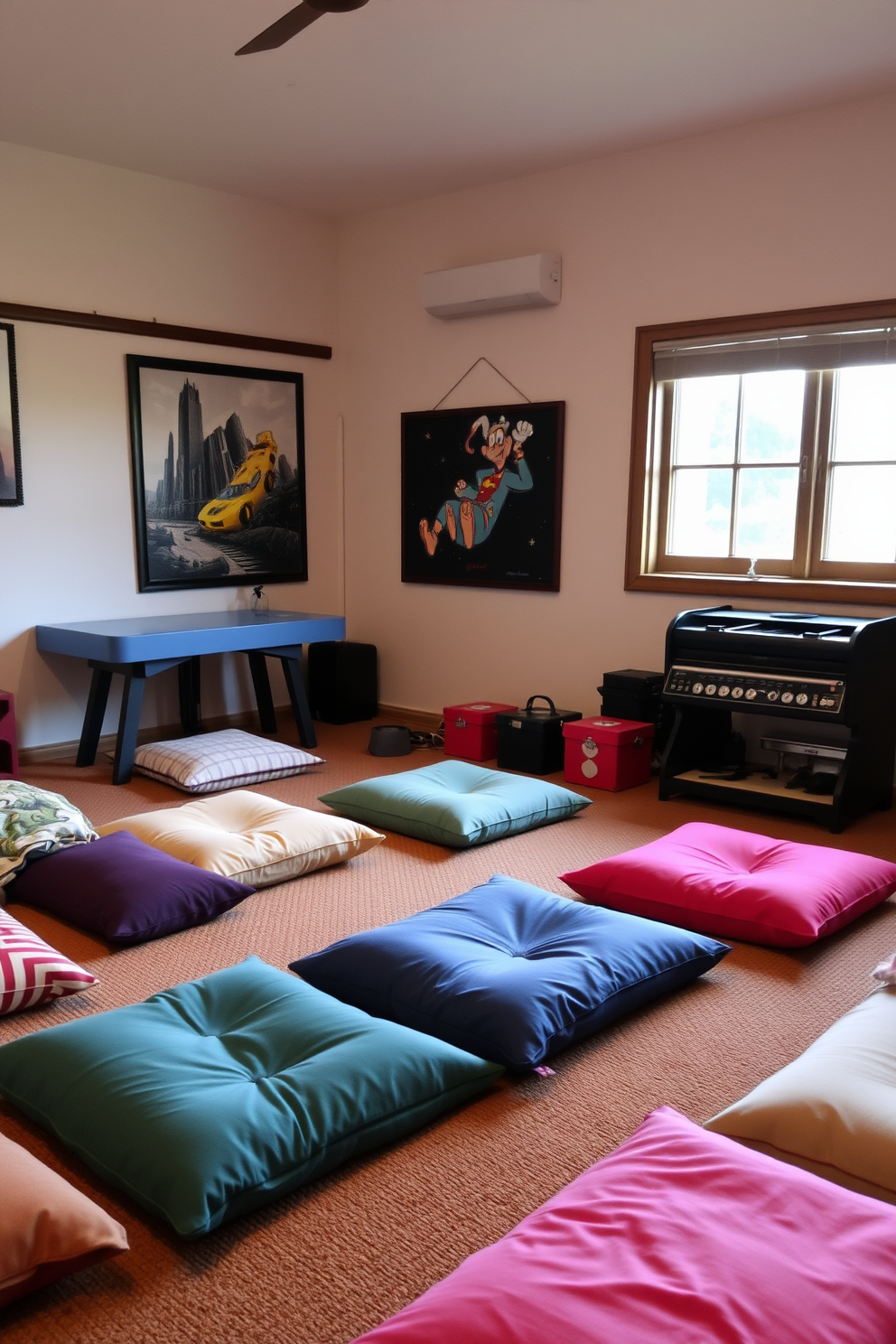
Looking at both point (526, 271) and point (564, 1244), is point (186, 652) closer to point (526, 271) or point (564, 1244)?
point (526, 271)

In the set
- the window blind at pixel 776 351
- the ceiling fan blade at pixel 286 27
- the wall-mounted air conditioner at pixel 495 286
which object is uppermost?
the ceiling fan blade at pixel 286 27

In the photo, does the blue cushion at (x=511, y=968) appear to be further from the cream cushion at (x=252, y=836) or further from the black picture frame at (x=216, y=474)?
the black picture frame at (x=216, y=474)

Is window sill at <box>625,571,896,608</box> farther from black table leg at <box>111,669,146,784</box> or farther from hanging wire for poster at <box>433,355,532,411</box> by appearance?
black table leg at <box>111,669,146,784</box>

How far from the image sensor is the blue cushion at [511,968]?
214 cm

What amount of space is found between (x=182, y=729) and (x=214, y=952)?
9.39 ft

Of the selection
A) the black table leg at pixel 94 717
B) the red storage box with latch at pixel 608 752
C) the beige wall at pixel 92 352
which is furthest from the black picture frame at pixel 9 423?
the red storage box with latch at pixel 608 752

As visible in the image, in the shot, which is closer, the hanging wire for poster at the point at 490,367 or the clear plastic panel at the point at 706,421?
the clear plastic panel at the point at 706,421

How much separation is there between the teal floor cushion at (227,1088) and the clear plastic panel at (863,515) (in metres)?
3.09

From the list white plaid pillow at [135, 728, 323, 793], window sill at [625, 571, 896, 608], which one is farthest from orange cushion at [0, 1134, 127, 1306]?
window sill at [625, 571, 896, 608]

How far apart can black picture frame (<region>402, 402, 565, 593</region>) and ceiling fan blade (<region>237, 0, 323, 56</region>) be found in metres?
2.38

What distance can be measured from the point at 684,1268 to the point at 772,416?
13.1 ft

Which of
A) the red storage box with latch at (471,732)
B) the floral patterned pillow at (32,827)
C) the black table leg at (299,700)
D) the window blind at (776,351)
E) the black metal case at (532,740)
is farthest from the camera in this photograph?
the black table leg at (299,700)

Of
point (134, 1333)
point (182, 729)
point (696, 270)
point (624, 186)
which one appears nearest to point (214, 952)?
point (134, 1333)

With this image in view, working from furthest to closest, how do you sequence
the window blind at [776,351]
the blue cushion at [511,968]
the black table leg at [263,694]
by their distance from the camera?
the black table leg at [263,694] < the window blind at [776,351] < the blue cushion at [511,968]
